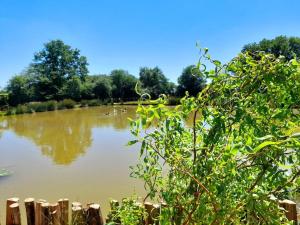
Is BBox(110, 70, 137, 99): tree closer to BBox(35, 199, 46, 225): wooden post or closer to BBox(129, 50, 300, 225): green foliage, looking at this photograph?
BBox(35, 199, 46, 225): wooden post

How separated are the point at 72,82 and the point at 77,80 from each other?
0.79 meters

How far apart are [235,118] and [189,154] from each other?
0.87 ft

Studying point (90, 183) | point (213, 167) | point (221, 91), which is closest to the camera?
point (213, 167)

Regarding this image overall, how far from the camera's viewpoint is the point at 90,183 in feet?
20.9

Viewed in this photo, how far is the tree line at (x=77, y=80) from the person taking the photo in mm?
42094

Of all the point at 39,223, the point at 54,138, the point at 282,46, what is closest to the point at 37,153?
the point at 54,138

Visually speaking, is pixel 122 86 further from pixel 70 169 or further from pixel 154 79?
pixel 70 169

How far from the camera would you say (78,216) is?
3.00 m

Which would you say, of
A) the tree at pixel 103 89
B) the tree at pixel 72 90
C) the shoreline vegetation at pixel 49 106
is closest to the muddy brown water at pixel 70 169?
the shoreline vegetation at pixel 49 106

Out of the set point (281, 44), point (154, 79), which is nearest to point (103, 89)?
point (154, 79)

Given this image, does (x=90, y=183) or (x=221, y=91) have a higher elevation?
(x=221, y=91)

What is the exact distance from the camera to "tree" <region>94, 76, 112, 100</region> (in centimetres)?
4534

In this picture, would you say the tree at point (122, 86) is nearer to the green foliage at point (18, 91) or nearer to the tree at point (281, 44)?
the green foliage at point (18, 91)

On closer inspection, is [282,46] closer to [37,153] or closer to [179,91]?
[179,91]
